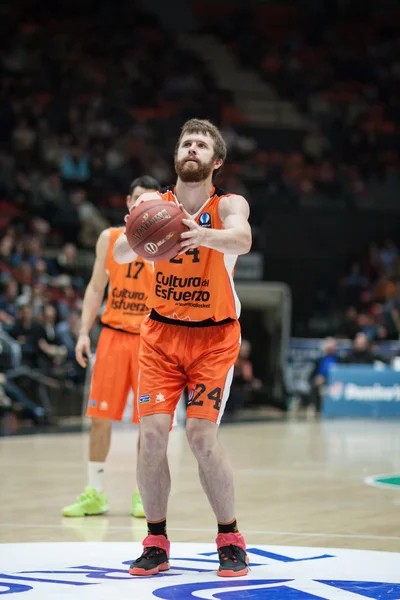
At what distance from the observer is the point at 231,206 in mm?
4973

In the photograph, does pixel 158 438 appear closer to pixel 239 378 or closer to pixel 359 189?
pixel 239 378

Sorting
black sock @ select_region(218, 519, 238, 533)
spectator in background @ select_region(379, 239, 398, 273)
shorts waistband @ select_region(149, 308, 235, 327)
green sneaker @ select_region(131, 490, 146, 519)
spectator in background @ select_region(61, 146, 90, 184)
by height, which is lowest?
black sock @ select_region(218, 519, 238, 533)

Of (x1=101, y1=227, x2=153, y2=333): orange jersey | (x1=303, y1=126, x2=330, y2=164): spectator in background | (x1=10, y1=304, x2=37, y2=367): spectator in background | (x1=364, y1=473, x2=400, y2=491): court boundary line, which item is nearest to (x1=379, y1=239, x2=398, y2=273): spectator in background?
(x1=303, y1=126, x2=330, y2=164): spectator in background

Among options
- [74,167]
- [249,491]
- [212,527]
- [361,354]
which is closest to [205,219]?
[212,527]

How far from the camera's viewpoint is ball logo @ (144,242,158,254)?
176 inches

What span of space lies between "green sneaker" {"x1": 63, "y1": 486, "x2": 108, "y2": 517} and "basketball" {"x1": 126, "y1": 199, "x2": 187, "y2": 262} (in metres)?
2.81

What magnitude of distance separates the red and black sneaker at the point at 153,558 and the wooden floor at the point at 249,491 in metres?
1.02

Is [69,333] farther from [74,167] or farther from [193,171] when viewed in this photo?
[193,171]

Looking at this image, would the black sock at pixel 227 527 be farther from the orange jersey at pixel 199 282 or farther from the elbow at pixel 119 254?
the elbow at pixel 119 254

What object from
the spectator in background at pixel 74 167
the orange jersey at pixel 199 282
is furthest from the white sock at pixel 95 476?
the spectator in background at pixel 74 167

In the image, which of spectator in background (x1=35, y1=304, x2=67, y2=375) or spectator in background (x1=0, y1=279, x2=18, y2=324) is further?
spectator in background (x1=0, y1=279, x2=18, y2=324)

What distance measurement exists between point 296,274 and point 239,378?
19.0 feet

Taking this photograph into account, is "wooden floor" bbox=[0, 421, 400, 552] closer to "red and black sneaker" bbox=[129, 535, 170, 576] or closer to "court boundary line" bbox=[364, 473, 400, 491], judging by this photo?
"court boundary line" bbox=[364, 473, 400, 491]

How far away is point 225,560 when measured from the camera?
4.80 metres
